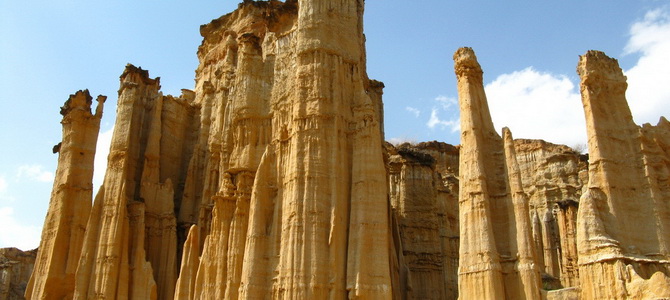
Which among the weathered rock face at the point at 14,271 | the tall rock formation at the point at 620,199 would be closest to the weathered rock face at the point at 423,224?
the tall rock formation at the point at 620,199

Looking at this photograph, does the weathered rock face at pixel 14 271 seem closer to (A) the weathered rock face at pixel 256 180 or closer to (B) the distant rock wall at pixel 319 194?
(B) the distant rock wall at pixel 319 194

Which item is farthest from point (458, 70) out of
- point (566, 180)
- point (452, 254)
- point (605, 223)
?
point (566, 180)

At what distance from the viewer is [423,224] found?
120 feet

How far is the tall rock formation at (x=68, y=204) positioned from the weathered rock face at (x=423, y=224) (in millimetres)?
17050

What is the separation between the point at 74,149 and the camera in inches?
1495

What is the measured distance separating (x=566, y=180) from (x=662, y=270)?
26245mm

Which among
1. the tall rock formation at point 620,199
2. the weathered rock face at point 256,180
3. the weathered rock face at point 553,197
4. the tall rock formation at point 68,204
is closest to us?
the tall rock formation at point 620,199

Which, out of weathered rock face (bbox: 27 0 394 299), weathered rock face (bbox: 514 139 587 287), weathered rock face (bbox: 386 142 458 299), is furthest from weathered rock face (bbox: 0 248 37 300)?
weathered rock face (bbox: 514 139 587 287)

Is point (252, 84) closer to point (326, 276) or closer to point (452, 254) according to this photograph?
point (326, 276)

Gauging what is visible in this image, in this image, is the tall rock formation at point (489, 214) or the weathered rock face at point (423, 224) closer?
the tall rock formation at point (489, 214)

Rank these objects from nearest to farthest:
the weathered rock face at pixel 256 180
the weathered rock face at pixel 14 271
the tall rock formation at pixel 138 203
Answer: the weathered rock face at pixel 256 180
the tall rock formation at pixel 138 203
the weathered rock face at pixel 14 271

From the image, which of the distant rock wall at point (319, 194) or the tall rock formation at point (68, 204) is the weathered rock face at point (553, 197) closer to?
the distant rock wall at point (319, 194)

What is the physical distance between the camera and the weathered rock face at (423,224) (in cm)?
3588

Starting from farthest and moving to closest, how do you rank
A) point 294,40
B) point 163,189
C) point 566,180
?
point 566,180, point 163,189, point 294,40
